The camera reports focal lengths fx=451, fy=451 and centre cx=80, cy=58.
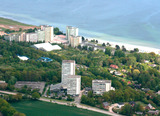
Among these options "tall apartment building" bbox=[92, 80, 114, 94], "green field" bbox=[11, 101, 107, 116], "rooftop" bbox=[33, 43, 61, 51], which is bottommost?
"green field" bbox=[11, 101, 107, 116]

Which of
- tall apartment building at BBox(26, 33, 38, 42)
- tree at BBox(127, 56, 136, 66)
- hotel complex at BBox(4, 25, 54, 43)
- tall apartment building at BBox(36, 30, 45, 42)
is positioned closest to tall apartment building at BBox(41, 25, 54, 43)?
hotel complex at BBox(4, 25, 54, 43)

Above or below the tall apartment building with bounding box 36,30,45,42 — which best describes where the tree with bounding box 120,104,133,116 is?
below

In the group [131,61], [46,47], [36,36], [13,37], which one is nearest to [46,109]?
[131,61]

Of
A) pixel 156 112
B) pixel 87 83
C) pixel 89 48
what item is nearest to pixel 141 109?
pixel 156 112

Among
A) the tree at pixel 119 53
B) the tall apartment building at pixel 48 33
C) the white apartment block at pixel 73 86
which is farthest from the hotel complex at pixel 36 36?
the white apartment block at pixel 73 86

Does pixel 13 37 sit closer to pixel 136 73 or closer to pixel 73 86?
pixel 136 73

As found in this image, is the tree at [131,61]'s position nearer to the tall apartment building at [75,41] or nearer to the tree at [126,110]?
the tall apartment building at [75,41]

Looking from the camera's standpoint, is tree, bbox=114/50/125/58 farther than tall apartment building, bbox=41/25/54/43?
No

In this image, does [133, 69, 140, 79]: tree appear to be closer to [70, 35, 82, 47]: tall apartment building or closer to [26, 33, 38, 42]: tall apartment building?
[70, 35, 82, 47]: tall apartment building

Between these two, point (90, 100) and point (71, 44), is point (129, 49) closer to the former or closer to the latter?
point (71, 44)
